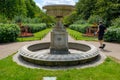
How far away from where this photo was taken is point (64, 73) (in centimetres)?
642

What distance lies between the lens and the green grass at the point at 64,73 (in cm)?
610

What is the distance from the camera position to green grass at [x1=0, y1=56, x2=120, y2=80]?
6098 millimetres

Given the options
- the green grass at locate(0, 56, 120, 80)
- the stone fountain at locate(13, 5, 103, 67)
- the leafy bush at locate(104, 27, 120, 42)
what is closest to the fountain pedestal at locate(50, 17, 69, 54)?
the stone fountain at locate(13, 5, 103, 67)

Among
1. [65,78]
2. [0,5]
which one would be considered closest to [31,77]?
[65,78]

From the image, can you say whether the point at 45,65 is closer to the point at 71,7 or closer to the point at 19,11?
the point at 71,7

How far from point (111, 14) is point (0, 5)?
2487 cm

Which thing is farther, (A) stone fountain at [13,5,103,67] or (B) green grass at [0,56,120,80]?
(A) stone fountain at [13,5,103,67]

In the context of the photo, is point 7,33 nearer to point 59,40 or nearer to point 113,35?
point 59,40

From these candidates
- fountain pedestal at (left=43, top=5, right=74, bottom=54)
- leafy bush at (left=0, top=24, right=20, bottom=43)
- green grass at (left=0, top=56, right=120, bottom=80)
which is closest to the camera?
green grass at (left=0, top=56, right=120, bottom=80)

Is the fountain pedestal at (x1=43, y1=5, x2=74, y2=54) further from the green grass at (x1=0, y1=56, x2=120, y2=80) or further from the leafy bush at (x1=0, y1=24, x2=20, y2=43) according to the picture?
the leafy bush at (x1=0, y1=24, x2=20, y2=43)

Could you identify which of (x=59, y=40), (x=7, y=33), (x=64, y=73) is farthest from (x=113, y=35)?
(x=64, y=73)

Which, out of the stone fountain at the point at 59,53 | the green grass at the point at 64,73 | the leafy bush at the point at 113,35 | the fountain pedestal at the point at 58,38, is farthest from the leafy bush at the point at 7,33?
the green grass at the point at 64,73

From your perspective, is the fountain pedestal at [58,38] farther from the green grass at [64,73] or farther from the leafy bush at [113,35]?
the leafy bush at [113,35]

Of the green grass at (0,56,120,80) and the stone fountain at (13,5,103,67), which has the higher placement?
the stone fountain at (13,5,103,67)
